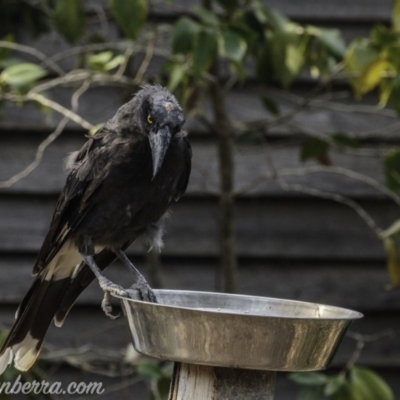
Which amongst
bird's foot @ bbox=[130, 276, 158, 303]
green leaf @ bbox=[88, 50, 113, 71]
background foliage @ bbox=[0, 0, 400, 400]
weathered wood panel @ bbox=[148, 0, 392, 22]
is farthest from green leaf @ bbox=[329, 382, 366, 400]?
weathered wood panel @ bbox=[148, 0, 392, 22]

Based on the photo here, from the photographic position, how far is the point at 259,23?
341 cm

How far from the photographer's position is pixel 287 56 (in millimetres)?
3246

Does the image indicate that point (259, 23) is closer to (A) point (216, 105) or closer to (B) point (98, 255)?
(A) point (216, 105)

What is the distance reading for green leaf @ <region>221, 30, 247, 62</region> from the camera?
294 cm

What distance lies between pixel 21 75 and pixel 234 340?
1.65 m

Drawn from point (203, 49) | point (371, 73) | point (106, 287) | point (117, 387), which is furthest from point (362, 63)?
point (117, 387)

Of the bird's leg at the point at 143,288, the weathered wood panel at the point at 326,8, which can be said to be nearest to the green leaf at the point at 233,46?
the bird's leg at the point at 143,288

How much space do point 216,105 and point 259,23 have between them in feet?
1.54

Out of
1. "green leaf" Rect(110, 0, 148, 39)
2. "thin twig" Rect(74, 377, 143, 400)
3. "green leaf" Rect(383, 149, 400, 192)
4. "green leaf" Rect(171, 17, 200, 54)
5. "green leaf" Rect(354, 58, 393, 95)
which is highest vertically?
"green leaf" Rect(110, 0, 148, 39)

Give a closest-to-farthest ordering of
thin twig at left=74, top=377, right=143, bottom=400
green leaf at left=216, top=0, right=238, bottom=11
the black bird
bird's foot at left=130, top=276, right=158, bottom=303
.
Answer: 1. bird's foot at left=130, top=276, right=158, bottom=303
2. the black bird
3. green leaf at left=216, top=0, right=238, bottom=11
4. thin twig at left=74, top=377, right=143, bottom=400

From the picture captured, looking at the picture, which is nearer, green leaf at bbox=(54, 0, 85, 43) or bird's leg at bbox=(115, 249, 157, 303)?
bird's leg at bbox=(115, 249, 157, 303)

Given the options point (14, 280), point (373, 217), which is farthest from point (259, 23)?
point (14, 280)

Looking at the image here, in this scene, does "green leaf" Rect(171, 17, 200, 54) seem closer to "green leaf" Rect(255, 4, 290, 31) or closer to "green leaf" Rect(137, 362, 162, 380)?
"green leaf" Rect(255, 4, 290, 31)

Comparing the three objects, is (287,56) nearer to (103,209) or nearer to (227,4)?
(227,4)
